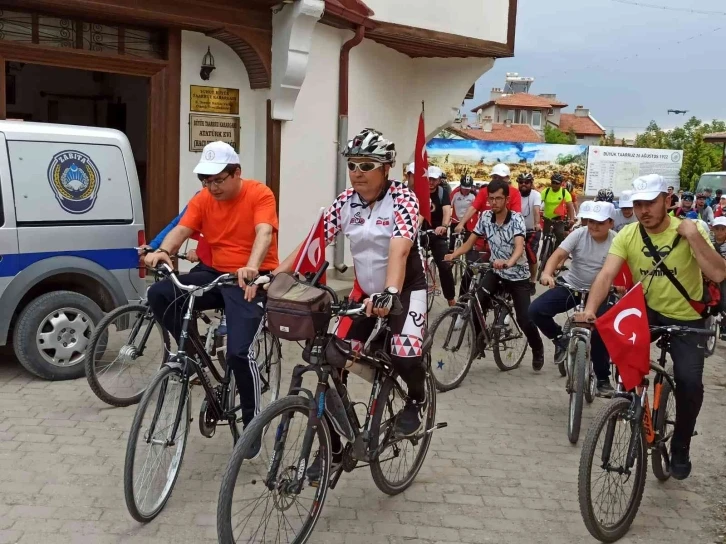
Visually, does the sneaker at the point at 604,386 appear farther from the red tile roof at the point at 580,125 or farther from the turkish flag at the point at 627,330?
the red tile roof at the point at 580,125

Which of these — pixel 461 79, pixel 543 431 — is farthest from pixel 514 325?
pixel 461 79

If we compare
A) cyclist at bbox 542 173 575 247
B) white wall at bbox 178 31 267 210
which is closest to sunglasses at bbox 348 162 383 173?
white wall at bbox 178 31 267 210

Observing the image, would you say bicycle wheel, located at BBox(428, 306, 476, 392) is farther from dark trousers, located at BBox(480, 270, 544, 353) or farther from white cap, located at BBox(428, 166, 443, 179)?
white cap, located at BBox(428, 166, 443, 179)

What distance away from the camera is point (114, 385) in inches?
243

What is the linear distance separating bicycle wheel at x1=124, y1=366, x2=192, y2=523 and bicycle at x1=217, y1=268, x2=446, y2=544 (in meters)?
0.67

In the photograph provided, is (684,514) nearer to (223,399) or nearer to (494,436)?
(494,436)

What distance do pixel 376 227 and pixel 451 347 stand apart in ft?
10.7

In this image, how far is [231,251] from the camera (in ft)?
17.0

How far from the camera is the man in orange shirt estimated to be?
4.69 m

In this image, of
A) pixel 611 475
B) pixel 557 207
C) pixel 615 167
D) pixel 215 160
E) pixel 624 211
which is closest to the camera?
pixel 611 475

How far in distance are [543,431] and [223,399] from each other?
2.62 m

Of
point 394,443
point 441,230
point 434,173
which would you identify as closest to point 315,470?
point 394,443

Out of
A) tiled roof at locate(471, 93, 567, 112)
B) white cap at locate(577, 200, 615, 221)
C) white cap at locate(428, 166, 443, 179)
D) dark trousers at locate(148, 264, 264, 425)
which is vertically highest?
tiled roof at locate(471, 93, 567, 112)

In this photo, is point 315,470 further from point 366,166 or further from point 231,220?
point 231,220
